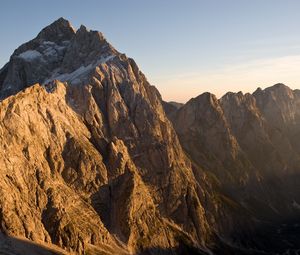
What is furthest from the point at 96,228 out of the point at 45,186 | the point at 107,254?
the point at 45,186

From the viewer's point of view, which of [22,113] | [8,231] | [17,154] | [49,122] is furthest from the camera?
[49,122]

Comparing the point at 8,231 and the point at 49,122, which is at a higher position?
the point at 49,122

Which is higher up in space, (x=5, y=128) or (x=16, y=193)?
(x=5, y=128)

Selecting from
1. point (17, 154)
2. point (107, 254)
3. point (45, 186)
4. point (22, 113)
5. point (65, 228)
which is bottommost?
point (107, 254)

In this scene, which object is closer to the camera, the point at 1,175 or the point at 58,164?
the point at 1,175

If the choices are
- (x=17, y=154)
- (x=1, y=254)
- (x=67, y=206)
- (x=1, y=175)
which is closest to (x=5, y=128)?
(x=17, y=154)

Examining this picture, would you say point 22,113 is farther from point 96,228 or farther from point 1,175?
point 96,228

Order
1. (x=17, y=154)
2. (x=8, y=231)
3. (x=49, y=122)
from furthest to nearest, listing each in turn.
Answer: (x=49, y=122), (x=17, y=154), (x=8, y=231)

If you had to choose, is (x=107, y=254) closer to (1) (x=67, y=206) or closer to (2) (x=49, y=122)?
(1) (x=67, y=206)

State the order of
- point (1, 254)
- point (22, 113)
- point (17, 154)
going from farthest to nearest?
point (22, 113)
point (17, 154)
point (1, 254)
